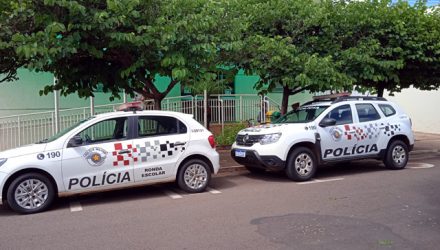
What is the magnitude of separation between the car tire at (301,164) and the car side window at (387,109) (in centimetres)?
249

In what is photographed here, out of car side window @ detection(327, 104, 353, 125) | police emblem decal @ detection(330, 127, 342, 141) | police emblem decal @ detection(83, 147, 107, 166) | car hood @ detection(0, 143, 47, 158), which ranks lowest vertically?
police emblem decal @ detection(83, 147, 107, 166)

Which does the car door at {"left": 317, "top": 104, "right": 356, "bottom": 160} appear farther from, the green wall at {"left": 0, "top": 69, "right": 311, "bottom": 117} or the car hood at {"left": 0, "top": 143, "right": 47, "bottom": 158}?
the green wall at {"left": 0, "top": 69, "right": 311, "bottom": 117}

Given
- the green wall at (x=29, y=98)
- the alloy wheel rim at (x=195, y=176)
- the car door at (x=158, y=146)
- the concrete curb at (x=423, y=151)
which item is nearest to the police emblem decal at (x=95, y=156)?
the car door at (x=158, y=146)

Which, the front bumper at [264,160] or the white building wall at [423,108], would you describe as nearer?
the front bumper at [264,160]

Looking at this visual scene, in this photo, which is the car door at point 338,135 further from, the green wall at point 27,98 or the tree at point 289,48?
the green wall at point 27,98

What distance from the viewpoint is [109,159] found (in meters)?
7.45

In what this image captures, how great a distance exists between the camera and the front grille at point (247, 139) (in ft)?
30.4

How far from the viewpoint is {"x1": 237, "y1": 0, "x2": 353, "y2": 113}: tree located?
33.8 feet

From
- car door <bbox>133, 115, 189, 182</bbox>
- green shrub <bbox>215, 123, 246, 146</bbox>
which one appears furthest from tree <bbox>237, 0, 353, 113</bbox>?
car door <bbox>133, 115, 189, 182</bbox>

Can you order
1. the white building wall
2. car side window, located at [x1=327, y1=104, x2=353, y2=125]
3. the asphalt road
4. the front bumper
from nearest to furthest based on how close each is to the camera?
1. the asphalt road
2. the front bumper
3. car side window, located at [x1=327, y1=104, x2=353, y2=125]
4. the white building wall

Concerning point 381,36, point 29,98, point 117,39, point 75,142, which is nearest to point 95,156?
point 75,142

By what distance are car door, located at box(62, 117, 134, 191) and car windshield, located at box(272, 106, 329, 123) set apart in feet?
13.3

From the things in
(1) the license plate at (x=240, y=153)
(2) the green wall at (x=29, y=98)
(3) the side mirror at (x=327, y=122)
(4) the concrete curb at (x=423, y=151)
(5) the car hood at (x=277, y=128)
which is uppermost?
(2) the green wall at (x=29, y=98)

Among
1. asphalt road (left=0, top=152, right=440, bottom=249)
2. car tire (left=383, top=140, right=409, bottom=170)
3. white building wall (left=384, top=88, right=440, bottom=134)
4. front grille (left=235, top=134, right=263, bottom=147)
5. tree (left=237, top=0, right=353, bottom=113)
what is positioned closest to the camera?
asphalt road (left=0, top=152, right=440, bottom=249)
